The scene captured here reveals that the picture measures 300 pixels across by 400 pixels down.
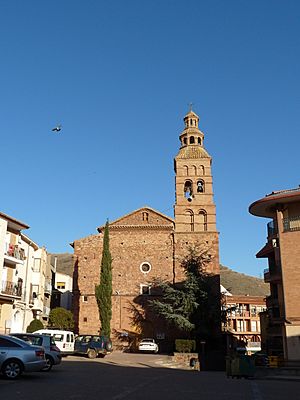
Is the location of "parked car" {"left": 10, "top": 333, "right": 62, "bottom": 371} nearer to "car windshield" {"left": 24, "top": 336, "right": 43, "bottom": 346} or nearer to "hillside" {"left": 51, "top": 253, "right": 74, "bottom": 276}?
"car windshield" {"left": 24, "top": 336, "right": 43, "bottom": 346}

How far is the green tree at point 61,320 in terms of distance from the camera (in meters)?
40.5

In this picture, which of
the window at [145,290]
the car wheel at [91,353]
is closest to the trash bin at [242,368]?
the car wheel at [91,353]

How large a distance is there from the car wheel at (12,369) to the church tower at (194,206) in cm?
2866

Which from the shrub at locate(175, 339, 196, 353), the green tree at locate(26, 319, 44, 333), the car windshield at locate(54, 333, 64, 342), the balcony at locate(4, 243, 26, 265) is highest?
the balcony at locate(4, 243, 26, 265)

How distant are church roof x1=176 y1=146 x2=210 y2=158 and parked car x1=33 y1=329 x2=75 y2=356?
23.1 m

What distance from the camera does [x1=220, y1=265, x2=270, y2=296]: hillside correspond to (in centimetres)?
9594

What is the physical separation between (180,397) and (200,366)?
73.3 ft

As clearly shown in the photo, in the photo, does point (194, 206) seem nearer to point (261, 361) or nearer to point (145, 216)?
point (145, 216)

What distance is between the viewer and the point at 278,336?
30375 mm

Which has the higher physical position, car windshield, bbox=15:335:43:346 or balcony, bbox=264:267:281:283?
balcony, bbox=264:267:281:283

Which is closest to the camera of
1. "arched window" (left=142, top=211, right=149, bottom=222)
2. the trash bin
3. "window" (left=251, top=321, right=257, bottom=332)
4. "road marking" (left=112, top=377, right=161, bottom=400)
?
"road marking" (left=112, top=377, right=161, bottom=400)

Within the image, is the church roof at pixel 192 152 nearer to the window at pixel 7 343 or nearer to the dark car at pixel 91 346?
the dark car at pixel 91 346

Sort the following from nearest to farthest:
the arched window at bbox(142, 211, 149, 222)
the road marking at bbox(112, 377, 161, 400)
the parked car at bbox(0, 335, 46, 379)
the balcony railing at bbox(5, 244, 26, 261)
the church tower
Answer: the road marking at bbox(112, 377, 161, 400)
the parked car at bbox(0, 335, 46, 379)
the balcony railing at bbox(5, 244, 26, 261)
the church tower
the arched window at bbox(142, 211, 149, 222)

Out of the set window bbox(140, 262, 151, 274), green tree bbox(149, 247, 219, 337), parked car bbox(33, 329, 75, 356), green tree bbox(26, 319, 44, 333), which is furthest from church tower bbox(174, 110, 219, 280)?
parked car bbox(33, 329, 75, 356)
